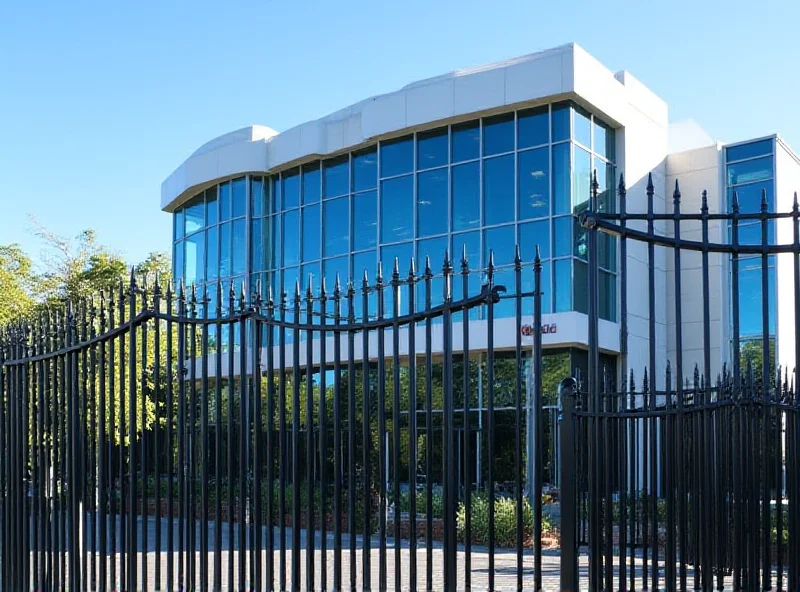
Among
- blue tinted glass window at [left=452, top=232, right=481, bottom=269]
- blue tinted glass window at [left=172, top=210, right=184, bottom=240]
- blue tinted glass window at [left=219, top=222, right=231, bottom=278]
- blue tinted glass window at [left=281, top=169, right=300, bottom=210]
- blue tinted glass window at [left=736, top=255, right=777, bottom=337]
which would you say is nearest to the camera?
blue tinted glass window at [left=452, top=232, right=481, bottom=269]

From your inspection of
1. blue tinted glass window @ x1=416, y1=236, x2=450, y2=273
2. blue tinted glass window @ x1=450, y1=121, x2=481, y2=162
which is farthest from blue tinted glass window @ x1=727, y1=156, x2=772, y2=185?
blue tinted glass window @ x1=416, y1=236, x2=450, y2=273

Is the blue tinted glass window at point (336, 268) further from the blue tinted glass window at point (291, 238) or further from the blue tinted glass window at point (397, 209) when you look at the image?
the blue tinted glass window at point (397, 209)

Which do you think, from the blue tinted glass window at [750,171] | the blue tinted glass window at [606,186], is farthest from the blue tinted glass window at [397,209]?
the blue tinted glass window at [750,171]

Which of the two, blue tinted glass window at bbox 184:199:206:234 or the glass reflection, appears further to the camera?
blue tinted glass window at bbox 184:199:206:234

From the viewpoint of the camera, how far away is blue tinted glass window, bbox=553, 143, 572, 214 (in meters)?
23.0

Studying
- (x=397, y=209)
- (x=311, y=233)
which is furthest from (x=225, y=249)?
(x=397, y=209)

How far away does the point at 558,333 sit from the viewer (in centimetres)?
2269

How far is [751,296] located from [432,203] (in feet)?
28.4

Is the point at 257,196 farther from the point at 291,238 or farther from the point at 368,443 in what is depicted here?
the point at 368,443

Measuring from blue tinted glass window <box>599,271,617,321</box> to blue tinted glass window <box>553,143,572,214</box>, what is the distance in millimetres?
2323

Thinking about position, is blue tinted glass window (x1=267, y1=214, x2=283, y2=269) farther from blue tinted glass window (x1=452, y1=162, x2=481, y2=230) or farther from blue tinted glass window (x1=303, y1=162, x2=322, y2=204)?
blue tinted glass window (x1=452, y1=162, x2=481, y2=230)

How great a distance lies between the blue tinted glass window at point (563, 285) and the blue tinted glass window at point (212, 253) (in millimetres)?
11712

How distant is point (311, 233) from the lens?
27.8 meters

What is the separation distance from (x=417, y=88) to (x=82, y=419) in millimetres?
19097
